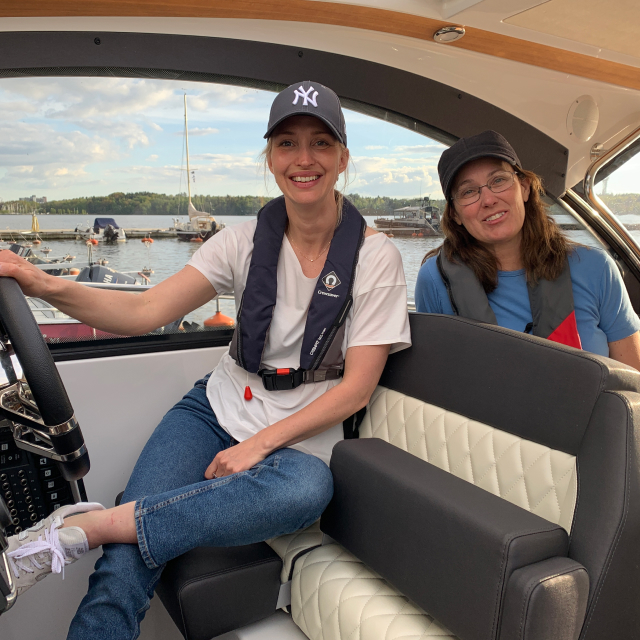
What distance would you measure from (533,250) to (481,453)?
714 millimetres

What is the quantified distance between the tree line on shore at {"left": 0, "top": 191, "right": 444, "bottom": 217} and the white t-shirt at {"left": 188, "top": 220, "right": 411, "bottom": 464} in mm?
391

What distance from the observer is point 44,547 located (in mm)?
1220

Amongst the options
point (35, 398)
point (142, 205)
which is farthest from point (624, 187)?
point (35, 398)

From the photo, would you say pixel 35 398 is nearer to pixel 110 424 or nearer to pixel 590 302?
pixel 110 424

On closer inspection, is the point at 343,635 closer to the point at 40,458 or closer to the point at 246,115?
the point at 40,458

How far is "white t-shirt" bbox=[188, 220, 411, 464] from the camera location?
1.70m

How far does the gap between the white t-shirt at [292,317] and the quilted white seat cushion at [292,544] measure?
0.20 meters

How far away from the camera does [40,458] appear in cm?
109

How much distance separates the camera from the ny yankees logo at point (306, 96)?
1.61m

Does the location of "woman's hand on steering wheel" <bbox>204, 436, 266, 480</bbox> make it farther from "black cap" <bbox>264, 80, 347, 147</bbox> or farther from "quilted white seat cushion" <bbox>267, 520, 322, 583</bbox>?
"black cap" <bbox>264, 80, 347, 147</bbox>

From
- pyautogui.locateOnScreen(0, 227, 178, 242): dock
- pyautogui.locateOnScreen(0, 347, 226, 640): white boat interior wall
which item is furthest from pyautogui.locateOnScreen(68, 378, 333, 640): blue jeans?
pyautogui.locateOnScreen(0, 227, 178, 242): dock

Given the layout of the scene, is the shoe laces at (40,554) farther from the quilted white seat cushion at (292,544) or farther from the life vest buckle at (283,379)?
the life vest buckle at (283,379)

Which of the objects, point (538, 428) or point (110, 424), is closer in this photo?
point (538, 428)

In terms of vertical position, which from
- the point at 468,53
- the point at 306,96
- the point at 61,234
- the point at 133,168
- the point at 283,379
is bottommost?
the point at 283,379
